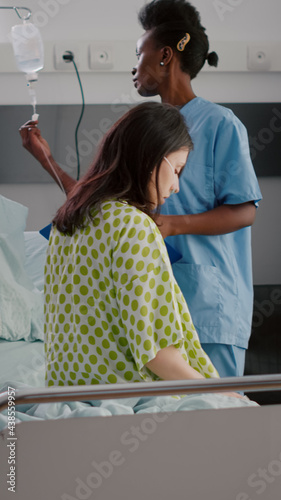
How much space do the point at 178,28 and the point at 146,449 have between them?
1193mm

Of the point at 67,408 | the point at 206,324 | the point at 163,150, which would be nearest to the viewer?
the point at 67,408

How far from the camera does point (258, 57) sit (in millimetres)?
2896

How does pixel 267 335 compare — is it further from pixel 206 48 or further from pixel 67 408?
pixel 67 408

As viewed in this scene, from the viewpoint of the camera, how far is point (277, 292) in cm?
289

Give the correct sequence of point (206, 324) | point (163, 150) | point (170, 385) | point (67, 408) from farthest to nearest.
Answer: point (206, 324) < point (163, 150) < point (67, 408) < point (170, 385)

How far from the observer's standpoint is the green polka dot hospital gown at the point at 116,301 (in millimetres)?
1058

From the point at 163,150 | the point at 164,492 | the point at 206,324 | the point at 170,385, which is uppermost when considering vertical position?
the point at 163,150

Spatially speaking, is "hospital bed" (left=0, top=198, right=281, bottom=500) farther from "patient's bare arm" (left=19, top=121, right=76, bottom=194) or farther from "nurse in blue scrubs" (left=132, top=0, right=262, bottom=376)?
"patient's bare arm" (left=19, top=121, right=76, bottom=194)

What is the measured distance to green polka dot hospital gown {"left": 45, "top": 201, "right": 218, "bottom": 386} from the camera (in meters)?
1.06

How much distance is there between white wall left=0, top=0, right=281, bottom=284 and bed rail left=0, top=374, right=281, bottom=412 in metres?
2.11

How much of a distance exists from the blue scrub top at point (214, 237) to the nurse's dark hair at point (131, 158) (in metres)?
0.38

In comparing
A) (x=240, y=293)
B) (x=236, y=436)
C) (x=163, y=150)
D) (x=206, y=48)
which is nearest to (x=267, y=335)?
(x=240, y=293)

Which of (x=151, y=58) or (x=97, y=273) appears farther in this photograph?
(x=151, y=58)

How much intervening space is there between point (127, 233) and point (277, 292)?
6.36 ft
